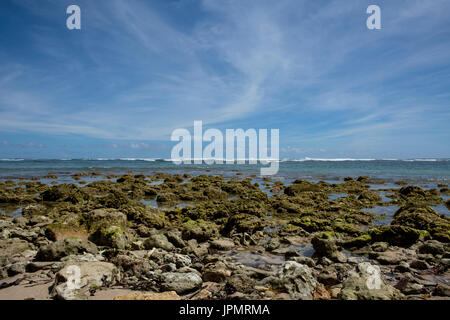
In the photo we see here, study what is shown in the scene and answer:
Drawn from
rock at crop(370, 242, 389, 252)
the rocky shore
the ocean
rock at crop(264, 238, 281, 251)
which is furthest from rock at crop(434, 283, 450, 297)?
the ocean

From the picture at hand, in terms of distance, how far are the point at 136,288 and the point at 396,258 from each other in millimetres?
5424

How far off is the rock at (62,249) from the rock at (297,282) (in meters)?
4.16

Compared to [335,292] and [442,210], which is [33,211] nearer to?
[335,292]

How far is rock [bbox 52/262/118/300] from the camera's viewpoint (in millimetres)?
3859

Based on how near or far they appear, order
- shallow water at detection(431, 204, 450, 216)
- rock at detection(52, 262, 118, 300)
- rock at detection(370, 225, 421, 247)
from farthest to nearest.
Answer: shallow water at detection(431, 204, 450, 216) < rock at detection(370, 225, 421, 247) < rock at detection(52, 262, 118, 300)

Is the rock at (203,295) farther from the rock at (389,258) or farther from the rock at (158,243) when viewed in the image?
the rock at (389,258)

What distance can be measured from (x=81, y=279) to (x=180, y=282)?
1.56 metres

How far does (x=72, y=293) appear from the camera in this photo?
386 cm

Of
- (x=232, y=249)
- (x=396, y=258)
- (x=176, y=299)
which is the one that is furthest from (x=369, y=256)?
(x=176, y=299)

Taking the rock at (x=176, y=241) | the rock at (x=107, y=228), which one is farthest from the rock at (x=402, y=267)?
the rock at (x=107, y=228)

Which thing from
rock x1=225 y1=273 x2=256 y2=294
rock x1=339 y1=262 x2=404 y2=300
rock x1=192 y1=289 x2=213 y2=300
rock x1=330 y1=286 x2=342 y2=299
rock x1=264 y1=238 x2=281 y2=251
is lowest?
rock x1=264 y1=238 x2=281 y2=251

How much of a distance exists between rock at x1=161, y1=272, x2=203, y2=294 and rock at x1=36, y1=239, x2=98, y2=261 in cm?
236

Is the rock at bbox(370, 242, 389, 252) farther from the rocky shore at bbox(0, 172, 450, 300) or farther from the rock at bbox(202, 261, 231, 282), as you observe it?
the rock at bbox(202, 261, 231, 282)

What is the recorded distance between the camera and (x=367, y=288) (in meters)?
3.90
